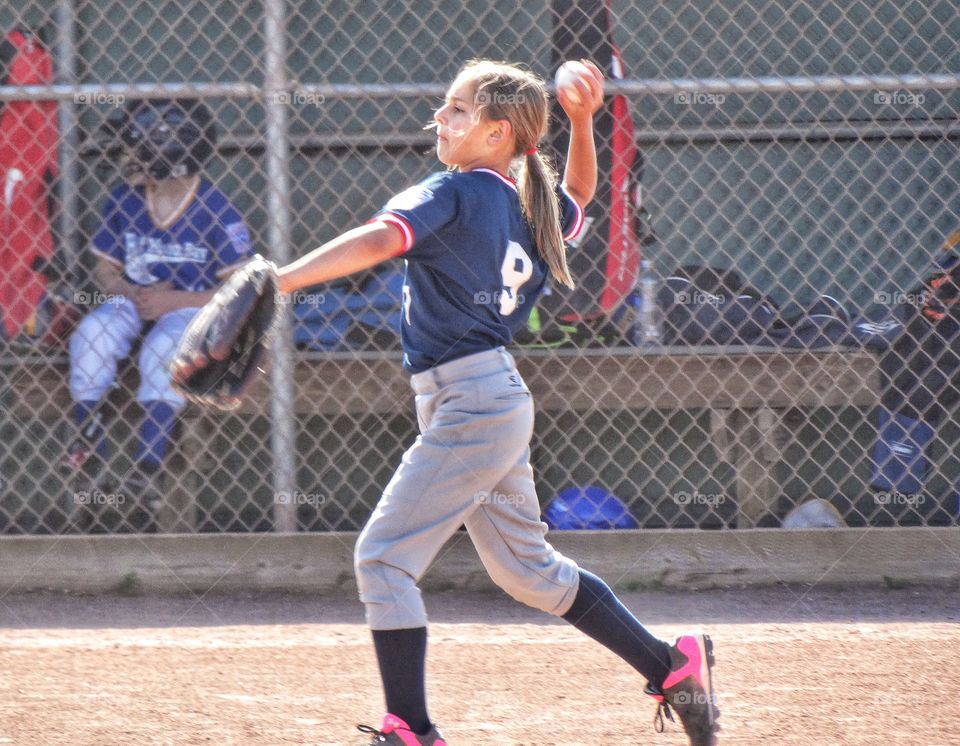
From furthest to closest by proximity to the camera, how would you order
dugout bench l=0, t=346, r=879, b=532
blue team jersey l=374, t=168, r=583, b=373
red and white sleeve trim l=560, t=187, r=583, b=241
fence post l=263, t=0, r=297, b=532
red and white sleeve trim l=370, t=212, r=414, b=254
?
dugout bench l=0, t=346, r=879, b=532 < fence post l=263, t=0, r=297, b=532 < red and white sleeve trim l=560, t=187, r=583, b=241 < blue team jersey l=374, t=168, r=583, b=373 < red and white sleeve trim l=370, t=212, r=414, b=254

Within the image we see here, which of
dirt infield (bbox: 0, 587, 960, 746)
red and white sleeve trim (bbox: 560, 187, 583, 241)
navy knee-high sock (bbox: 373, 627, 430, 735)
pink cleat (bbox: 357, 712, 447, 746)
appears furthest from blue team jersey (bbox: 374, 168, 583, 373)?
dirt infield (bbox: 0, 587, 960, 746)

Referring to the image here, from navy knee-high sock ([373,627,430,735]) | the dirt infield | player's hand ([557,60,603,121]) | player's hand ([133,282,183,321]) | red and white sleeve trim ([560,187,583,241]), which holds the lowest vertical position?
the dirt infield

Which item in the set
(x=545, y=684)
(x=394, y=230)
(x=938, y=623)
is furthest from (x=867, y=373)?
(x=394, y=230)

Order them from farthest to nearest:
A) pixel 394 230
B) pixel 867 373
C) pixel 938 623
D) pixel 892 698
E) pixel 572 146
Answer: pixel 867 373 → pixel 938 623 → pixel 892 698 → pixel 572 146 → pixel 394 230

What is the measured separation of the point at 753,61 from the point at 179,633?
3.51m

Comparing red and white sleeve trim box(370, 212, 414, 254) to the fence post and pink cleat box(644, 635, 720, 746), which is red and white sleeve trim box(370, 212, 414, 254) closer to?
pink cleat box(644, 635, 720, 746)

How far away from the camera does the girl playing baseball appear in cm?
245

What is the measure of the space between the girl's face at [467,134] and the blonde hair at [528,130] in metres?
0.02

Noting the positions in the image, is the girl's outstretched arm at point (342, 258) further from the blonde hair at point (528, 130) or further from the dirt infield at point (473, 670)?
the dirt infield at point (473, 670)

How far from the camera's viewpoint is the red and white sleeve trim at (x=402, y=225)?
229 cm

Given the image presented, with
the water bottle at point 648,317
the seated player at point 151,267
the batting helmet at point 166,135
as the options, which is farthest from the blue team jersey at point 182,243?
the water bottle at point 648,317

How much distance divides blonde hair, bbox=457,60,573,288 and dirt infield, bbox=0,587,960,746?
113cm

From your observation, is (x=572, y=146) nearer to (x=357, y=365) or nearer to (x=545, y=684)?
(x=545, y=684)

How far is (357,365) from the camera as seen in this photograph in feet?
15.5
